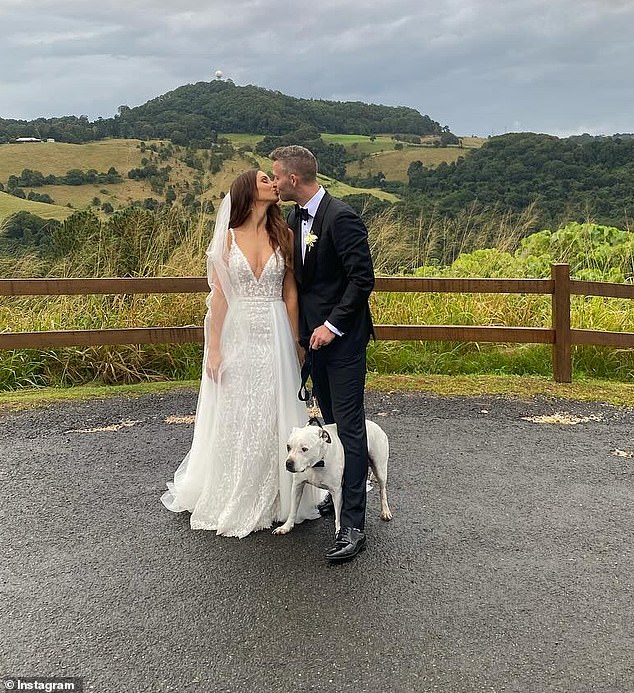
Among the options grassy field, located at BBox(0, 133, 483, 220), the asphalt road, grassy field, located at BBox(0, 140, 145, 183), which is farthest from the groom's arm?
grassy field, located at BBox(0, 140, 145, 183)

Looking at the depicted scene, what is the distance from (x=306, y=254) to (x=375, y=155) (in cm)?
2716

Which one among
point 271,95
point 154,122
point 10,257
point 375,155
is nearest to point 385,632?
point 10,257

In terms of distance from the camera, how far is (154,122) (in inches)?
1241

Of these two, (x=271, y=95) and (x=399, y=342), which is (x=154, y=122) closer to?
(x=271, y=95)

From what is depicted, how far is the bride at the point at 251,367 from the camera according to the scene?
4.20 meters

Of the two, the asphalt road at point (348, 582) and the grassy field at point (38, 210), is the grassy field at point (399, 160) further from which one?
the asphalt road at point (348, 582)

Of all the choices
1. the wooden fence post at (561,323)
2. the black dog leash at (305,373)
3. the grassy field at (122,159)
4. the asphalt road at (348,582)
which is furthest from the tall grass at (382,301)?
the grassy field at (122,159)

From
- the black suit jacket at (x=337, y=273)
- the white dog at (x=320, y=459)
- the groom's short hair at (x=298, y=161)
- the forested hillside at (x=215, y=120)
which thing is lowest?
the white dog at (x=320, y=459)

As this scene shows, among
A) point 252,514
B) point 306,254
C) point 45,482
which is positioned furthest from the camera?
point 45,482

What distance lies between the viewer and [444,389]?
7.22 meters

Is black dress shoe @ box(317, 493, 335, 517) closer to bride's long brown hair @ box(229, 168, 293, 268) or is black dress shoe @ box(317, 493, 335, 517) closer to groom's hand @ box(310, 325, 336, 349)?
groom's hand @ box(310, 325, 336, 349)

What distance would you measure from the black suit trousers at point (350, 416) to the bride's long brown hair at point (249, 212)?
2.10 feet

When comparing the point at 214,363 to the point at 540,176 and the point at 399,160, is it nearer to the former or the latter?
the point at 540,176

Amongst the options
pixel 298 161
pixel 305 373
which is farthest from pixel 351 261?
pixel 305 373
